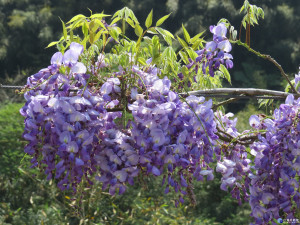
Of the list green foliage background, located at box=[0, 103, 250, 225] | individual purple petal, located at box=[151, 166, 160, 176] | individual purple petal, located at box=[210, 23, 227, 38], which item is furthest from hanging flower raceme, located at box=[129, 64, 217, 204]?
green foliage background, located at box=[0, 103, 250, 225]

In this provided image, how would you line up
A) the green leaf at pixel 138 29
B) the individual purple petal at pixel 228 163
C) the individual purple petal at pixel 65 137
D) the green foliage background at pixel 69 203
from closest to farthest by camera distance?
the individual purple petal at pixel 65 137
the green leaf at pixel 138 29
the individual purple petal at pixel 228 163
the green foliage background at pixel 69 203

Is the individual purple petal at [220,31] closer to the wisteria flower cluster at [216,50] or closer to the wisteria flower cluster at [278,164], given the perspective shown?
the wisteria flower cluster at [216,50]

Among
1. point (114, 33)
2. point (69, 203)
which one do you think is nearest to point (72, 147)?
point (114, 33)

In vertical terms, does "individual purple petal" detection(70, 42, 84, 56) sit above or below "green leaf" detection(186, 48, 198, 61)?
above

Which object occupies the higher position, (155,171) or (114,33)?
(114,33)

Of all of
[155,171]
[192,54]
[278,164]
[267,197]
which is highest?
[192,54]

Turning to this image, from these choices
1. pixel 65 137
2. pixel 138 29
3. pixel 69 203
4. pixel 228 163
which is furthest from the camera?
pixel 69 203

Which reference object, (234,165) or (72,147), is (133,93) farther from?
(234,165)

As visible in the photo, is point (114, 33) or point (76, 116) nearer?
point (76, 116)

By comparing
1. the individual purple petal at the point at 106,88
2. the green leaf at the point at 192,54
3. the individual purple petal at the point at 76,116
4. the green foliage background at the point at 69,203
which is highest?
the green leaf at the point at 192,54

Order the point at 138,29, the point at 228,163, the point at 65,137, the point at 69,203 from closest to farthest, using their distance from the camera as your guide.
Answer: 1. the point at 65,137
2. the point at 138,29
3. the point at 228,163
4. the point at 69,203

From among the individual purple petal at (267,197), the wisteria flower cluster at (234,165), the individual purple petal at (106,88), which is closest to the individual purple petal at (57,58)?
the individual purple petal at (106,88)

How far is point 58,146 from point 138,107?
0.23m

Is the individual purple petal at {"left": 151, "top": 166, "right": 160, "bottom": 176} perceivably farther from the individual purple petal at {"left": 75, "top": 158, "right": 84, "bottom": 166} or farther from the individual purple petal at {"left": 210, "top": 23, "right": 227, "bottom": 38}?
the individual purple petal at {"left": 210, "top": 23, "right": 227, "bottom": 38}
